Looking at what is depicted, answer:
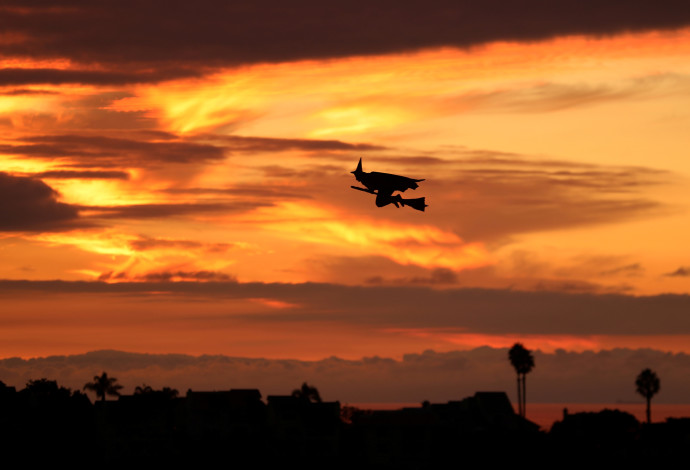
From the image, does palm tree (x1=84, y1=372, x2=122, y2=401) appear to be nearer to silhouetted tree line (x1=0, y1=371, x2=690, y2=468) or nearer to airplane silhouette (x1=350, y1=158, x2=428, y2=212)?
silhouetted tree line (x1=0, y1=371, x2=690, y2=468)

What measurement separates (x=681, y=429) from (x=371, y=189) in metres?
76.5

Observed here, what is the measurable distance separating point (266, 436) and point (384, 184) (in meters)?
69.2

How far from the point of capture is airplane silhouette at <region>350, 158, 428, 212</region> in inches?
1781

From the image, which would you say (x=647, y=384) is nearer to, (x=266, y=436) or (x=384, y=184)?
(x=266, y=436)

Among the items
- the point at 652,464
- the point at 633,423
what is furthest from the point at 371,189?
the point at 633,423

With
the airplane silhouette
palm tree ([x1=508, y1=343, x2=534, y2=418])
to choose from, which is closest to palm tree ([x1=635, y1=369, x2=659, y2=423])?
palm tree ([x1=508, y1=343, x2=534, y2=418])

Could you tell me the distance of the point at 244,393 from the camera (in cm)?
11588

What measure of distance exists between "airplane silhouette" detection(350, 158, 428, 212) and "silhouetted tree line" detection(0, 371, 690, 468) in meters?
58.2

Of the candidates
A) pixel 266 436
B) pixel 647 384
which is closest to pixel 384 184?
pixel 266 436

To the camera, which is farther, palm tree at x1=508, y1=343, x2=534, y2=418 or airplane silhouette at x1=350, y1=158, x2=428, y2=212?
palm tree at x1=508, y1=343, x2=534, y2=418

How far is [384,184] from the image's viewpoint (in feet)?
149

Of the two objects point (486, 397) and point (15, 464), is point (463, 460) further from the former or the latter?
point (15, 464)

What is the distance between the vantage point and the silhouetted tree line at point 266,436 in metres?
105

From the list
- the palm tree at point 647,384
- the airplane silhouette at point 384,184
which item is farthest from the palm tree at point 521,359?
the airplane silhouette at point 384,184
